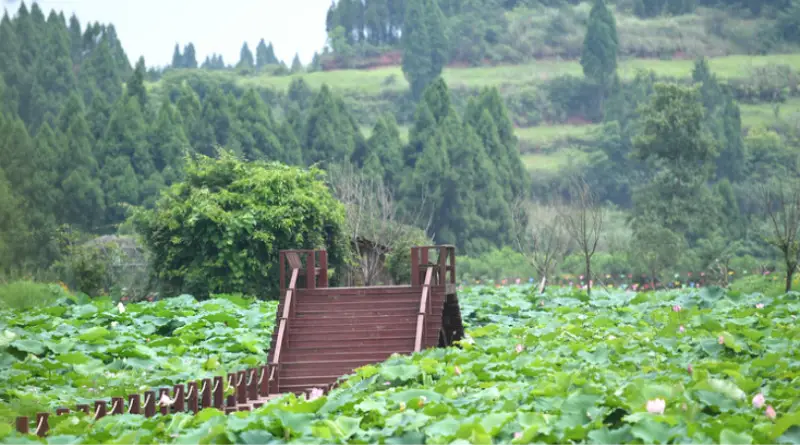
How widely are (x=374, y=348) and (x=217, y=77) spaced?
61304 millimetres

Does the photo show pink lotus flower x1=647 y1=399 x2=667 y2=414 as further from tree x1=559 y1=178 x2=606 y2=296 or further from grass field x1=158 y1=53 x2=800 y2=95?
grass field x1=158 y1=53 x2=800 y2=95

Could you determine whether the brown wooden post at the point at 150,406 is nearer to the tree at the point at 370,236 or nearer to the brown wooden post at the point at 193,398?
the brown wooden post at the point at 193,398

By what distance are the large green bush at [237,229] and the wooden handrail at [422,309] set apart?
860 centimetres

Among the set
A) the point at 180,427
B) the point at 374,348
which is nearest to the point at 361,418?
the point at 180,427

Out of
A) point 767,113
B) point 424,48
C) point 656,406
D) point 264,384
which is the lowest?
point 767,113

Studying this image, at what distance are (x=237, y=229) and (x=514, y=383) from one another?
46.5ft

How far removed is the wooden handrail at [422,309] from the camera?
1352cm

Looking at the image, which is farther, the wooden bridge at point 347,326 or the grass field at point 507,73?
the grass field at point 507,73

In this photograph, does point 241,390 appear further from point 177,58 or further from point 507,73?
Answer: point 177,58

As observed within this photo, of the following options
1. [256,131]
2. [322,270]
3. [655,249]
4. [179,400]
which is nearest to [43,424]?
[179,400]

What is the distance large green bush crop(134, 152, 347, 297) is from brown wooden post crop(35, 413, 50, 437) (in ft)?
44.5

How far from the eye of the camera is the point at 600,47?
7075 cm

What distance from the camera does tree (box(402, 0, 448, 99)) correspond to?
244 feet

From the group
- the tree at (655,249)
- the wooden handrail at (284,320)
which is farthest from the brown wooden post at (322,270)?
the tree at (655,249)
